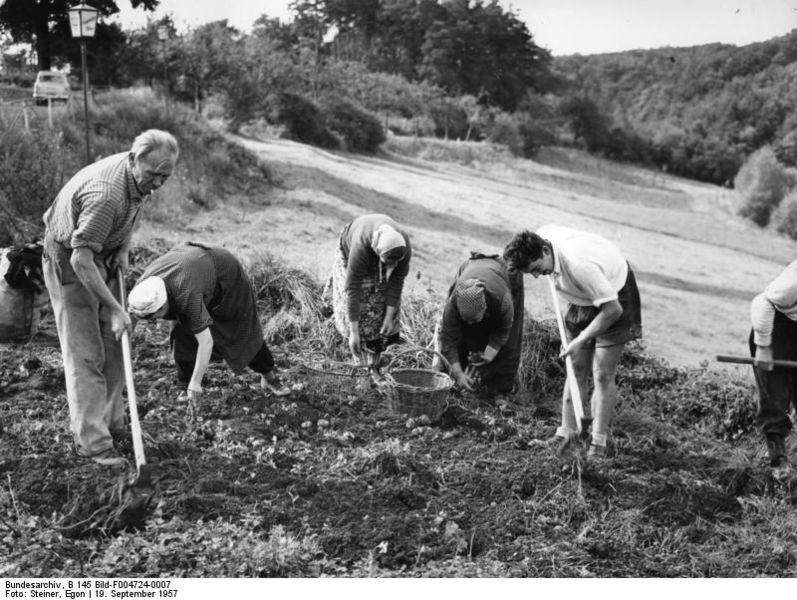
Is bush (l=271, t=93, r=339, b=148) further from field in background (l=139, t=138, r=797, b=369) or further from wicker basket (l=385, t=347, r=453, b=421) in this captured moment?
wicker basket (l=385, t=347, r=453, b=421)

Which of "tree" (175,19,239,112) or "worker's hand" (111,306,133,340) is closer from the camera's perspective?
"worker's hand" (111,306,133,340)

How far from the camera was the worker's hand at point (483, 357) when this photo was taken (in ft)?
15.3

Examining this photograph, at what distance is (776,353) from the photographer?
164 inches

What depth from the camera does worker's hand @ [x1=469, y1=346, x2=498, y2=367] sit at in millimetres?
4664

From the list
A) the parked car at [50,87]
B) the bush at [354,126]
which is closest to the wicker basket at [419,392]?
the parked car at [50,87]

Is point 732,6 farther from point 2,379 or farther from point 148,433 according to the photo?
point 2,379

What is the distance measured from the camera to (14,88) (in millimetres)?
17328

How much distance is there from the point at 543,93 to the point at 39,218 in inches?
1310

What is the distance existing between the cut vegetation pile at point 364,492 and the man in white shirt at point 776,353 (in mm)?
213

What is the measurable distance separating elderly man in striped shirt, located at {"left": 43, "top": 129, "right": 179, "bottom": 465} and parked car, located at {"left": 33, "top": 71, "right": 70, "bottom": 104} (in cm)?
1279

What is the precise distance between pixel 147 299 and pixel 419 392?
59.0 inches

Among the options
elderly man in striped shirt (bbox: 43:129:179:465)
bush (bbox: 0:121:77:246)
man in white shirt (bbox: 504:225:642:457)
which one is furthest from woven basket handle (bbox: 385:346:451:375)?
bush (bbox: 0:121:77:246)

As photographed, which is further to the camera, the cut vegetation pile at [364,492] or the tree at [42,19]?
the tree at [42,19]

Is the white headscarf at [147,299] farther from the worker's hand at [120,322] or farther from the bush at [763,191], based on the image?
the bush at [763,191]
